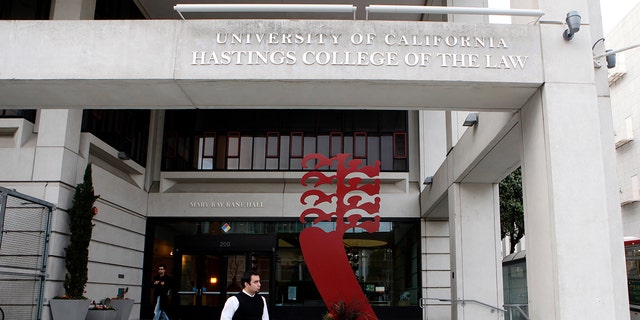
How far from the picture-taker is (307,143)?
1984cm

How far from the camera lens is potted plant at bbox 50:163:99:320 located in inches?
504

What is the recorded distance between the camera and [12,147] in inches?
535

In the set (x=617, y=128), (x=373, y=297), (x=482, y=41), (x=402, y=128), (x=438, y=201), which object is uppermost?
(x=617, y=128)

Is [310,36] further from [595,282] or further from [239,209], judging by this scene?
[239,209]

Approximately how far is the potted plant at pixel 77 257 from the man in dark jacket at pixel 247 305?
8053mm

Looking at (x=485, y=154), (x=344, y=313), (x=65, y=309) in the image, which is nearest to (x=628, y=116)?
(x=485, y=154)

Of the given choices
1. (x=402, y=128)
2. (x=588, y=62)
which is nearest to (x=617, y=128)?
(x=402, y=128)

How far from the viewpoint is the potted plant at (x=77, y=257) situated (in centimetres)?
1279

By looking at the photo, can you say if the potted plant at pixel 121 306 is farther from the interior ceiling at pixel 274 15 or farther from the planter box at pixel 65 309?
the interior ceiling at pixel 274 15

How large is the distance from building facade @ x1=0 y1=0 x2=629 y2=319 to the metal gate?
391mm

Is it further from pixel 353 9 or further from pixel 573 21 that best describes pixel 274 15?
pixel 573 21

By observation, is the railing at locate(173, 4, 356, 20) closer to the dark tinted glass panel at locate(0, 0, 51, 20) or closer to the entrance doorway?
the dark tinted glass panel at locate(0, 0, 51, 20)

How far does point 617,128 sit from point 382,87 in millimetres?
33625

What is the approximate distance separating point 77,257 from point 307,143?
8555 mm
